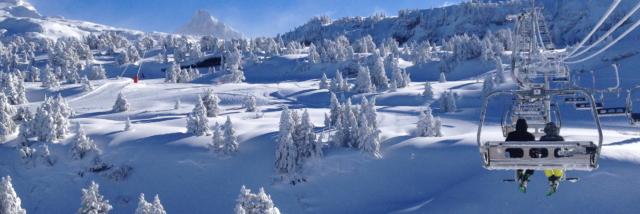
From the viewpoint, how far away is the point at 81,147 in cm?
5912

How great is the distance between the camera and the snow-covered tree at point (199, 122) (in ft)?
208

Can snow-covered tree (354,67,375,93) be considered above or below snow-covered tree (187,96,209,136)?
above

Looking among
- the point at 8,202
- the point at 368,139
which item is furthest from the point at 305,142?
the point at 8,202

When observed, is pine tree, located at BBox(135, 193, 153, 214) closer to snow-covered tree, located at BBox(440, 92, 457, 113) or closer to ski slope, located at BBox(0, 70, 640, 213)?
ski slope, located at BBox(0, 70, 640, 213)

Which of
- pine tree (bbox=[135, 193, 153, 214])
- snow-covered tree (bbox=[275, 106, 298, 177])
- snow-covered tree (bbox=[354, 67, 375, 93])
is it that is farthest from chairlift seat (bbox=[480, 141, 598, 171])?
snow-covered tree (bbox=[354, 67, 375, 93])

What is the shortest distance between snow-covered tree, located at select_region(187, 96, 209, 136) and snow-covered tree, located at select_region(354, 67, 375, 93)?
44.3m

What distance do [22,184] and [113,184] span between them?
9.31 metres

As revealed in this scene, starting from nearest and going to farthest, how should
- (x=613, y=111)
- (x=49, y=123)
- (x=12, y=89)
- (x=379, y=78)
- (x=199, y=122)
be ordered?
(x=613, y=111) < (x=49, y=123) < (x=199, y=122) < (x=12, y=89) < (x=379, y=78)

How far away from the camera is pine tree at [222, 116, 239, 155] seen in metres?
57.6

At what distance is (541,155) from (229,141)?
48875 mm

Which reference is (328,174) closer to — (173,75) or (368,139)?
(368,139)

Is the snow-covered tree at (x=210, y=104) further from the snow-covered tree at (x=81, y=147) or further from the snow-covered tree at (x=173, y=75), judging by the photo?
the snow-covered tree at (x=173, y=75)

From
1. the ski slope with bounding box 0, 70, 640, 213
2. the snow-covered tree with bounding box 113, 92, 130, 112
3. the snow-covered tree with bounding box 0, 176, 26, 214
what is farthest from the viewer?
the snow-covered tree with bounding box 113, 92, 130, 112

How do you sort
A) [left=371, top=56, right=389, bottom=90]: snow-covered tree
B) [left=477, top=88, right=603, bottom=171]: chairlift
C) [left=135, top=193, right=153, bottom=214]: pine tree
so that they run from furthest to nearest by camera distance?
[left=371, top=56, right=389, bottom=90]: snow-covered tree
[left=135, top=193, right=153, bottom=214]: pine tree
[left=477, top=88, right=603, bottom=171]: chairlift
